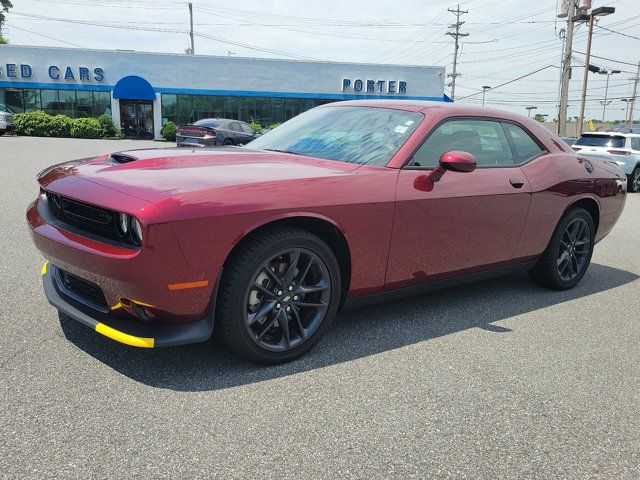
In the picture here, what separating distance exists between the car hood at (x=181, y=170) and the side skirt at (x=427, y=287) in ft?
2.67

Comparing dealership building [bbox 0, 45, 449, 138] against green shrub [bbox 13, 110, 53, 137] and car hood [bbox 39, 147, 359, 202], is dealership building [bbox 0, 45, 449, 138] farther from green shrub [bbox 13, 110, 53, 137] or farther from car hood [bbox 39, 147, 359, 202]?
car hood [bbox 39, 147, 359, 202]

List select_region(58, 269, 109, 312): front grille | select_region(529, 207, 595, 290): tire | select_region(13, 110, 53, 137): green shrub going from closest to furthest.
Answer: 1. select_region(58, 269, 109, 312): front grille
2. select_region(529, 207, 595, 290): tire
3. select_region(13, 110, 53, 137): green shrub

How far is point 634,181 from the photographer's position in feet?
46.9

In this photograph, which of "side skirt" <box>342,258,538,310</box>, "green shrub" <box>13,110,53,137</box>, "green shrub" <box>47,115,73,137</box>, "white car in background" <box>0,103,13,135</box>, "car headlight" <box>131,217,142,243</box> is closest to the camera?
"car headlight" <box>131,217,142,243</box>

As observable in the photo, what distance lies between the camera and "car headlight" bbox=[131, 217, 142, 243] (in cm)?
258

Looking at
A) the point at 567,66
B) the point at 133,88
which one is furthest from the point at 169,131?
the point at 567,66

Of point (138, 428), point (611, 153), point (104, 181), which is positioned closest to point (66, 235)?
point (104, 181)

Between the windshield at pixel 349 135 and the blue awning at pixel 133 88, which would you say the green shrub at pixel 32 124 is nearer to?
the blue awning at pixel 133 88

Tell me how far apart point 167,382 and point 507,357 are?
1994 millimetres

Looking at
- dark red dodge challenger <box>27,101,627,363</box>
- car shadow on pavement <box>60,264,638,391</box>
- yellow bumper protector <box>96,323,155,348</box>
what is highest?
dark red dodge challenger <box>27,101,627,363</box>

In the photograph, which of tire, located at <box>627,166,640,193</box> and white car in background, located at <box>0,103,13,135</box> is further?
white car in background, located at <box>0,103,13,135</box>

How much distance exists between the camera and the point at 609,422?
2.69 meters

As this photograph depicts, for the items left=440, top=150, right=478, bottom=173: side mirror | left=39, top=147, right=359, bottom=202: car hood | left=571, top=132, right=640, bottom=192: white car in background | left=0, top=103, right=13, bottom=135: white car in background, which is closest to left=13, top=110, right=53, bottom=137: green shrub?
Answer: left=0, top=103, right=13, bottom=135: white car in background

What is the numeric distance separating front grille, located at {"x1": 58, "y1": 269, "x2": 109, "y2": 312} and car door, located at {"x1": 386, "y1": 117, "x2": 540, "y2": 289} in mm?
1678
